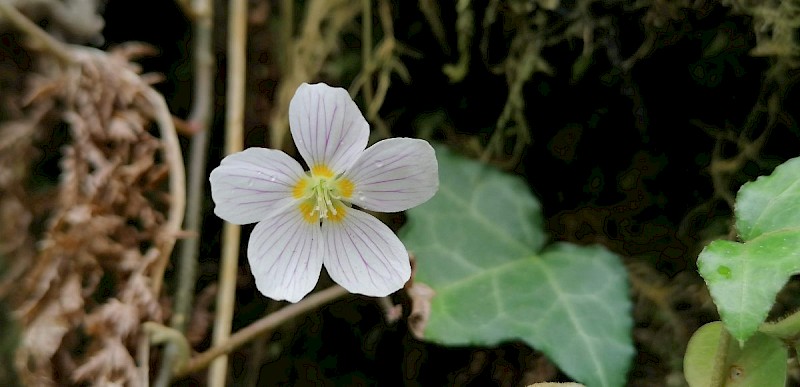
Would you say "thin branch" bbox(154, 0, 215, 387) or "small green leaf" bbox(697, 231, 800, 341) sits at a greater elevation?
"small green leaf" bbox(697, 231, 800, 341)

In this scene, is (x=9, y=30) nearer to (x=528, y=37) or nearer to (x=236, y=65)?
(x=236, y=65)

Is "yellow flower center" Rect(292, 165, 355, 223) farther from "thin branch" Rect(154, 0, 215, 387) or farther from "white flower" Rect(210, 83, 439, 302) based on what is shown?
"thin branch" Rect(154, 0, 215, 387)

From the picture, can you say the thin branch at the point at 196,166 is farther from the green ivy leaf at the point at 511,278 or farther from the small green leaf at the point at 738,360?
the small green leaf at the point at 738,360

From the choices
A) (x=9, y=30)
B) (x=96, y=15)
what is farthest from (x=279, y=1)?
(x=9, y=30)

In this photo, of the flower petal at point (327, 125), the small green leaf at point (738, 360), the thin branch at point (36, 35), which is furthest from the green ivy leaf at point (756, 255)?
the thin branch at point (36, 35)

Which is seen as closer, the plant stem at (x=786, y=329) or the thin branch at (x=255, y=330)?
the plant stem at (x=786, y=329)

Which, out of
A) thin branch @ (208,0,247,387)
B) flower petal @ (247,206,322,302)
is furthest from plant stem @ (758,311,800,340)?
thin branch @ (208,0,247,387)
